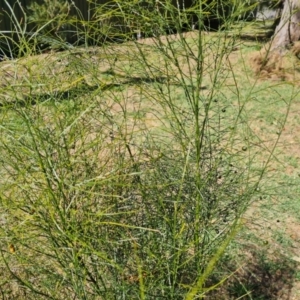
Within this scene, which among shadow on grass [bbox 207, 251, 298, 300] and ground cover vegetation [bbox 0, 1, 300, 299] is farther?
shadow on grass [bbox 207, 251, 298, 300]

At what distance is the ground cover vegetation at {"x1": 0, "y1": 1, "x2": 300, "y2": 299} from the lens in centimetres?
161

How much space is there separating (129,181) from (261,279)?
167 cm

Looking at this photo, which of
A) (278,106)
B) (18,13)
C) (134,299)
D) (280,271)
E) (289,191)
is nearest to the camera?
(134,299)

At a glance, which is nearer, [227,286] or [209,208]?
[209,208]

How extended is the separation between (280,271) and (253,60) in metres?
5.17

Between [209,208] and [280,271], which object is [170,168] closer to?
[209,208]

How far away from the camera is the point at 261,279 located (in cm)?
335

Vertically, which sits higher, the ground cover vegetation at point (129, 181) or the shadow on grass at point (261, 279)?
the ground cover vegetation at point (129, 181)

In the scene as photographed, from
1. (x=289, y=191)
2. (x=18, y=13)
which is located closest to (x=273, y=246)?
(x=289, y=191)

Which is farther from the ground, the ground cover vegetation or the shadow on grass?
the ground cover vegetation

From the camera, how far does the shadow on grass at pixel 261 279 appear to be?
313 cm

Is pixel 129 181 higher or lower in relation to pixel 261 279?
higher

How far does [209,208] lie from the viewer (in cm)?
220

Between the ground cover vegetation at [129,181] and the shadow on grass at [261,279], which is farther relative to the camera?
the shadow on grass at [261,279]
